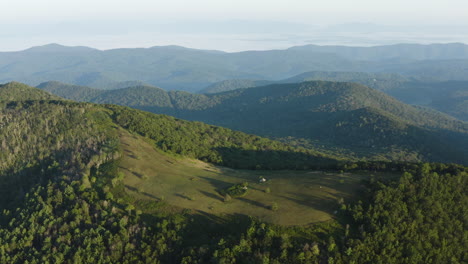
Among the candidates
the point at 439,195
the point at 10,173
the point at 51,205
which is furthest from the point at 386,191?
the point at 10,173

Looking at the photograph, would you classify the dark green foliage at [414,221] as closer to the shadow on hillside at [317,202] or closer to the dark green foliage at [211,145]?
the shadow on hillside at [317,202]

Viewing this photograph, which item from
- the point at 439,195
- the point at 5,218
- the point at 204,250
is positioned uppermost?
the point at 439,195

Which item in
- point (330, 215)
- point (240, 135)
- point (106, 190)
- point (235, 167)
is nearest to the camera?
point (330, 215)

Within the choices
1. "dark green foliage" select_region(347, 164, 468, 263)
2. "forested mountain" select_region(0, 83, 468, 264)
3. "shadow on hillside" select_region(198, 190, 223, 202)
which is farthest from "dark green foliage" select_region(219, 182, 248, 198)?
"dark green foliage" select_region(347, 164, 468, 263)

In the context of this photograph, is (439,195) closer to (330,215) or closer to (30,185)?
(330,215)

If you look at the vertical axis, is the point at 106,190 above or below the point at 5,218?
above

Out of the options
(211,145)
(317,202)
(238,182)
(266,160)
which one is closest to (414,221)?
(317,202)

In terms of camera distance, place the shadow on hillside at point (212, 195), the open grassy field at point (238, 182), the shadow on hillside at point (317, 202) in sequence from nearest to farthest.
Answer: the shadow on hillside at point (317, 202) → the open grassy field at point (238, 182) → the shadow on hillside at point (212, 195)

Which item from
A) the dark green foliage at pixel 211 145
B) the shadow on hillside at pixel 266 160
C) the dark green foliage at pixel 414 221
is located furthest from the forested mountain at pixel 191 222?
the dark green foliage at pixel 211 145

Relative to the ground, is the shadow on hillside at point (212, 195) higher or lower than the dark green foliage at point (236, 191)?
lower
